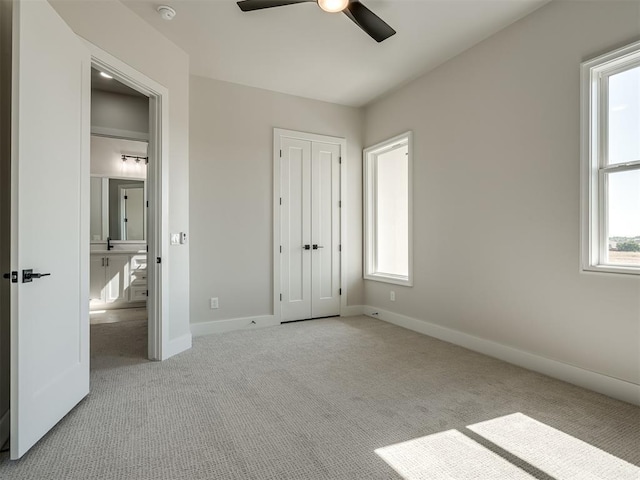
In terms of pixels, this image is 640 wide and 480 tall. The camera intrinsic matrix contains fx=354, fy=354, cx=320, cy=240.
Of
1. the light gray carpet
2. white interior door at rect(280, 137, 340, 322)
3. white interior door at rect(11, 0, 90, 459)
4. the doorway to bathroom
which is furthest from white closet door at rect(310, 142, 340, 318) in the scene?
white interior door at rect(11, 0, 90, 459)

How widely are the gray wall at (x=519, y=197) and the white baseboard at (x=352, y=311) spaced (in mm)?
1033

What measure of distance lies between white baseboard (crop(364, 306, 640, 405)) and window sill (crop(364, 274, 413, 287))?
41 cm

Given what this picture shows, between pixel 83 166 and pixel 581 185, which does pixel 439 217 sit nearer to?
pixel 581 185

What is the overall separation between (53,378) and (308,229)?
3116 mm

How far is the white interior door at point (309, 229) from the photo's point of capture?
450 cm

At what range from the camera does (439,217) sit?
3836mm

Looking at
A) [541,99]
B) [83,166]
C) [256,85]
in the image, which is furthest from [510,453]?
[256,85]

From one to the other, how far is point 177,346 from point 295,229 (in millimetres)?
1964

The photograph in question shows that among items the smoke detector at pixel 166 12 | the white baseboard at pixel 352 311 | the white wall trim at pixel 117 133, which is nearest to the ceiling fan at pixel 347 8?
the smoke detector at pixel 166 12

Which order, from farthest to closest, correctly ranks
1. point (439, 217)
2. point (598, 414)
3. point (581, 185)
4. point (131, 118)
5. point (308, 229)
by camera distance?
point (308, 229) → point (131, 118) → point (439, 217) → point (581, 185) → point (598, 414)

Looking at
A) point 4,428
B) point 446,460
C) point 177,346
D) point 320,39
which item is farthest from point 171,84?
point 446,460

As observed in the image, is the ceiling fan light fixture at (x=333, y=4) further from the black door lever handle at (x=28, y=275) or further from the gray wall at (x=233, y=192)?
the black door lever handle at (x=28, y=275)

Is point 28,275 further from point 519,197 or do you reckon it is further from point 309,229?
point 519,197

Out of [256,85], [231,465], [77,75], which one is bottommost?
[231,465]
